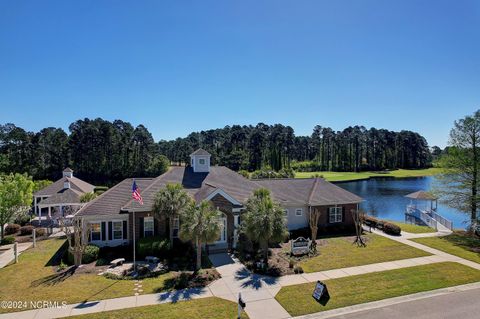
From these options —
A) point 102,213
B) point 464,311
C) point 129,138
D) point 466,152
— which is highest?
point 129,138

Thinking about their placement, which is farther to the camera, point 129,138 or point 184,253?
point 129,138

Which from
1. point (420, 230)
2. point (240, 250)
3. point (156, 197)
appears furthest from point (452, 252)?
point (156, 197)

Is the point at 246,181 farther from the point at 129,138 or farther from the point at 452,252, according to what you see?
the point at 129,138

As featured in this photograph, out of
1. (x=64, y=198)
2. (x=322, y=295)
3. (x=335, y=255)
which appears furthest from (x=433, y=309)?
(x=64, y=198)

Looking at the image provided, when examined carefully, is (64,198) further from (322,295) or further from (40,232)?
(322,295)

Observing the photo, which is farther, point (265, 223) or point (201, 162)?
point (201, 162)
